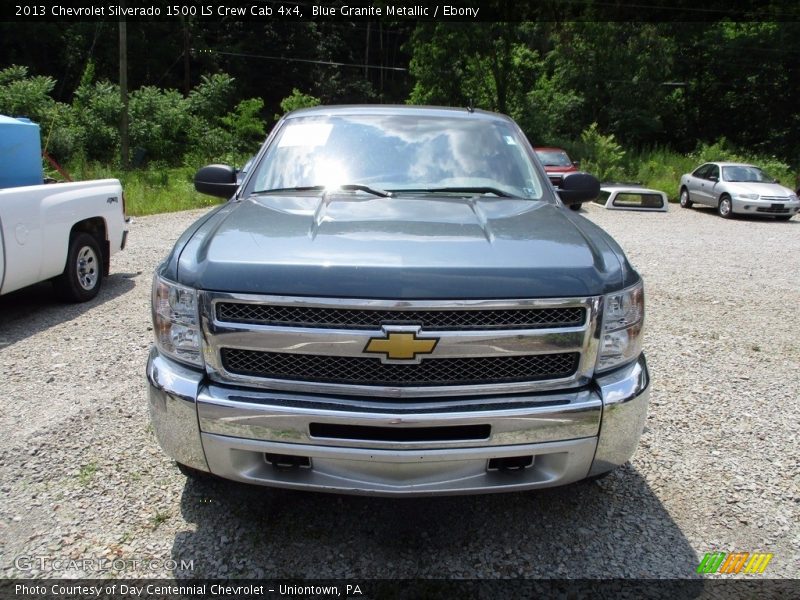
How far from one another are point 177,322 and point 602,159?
2546 centimetres

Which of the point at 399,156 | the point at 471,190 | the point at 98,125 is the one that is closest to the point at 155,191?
the point at 98,125

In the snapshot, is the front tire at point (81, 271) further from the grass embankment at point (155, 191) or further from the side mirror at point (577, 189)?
the grass embankment at point (155, 191)

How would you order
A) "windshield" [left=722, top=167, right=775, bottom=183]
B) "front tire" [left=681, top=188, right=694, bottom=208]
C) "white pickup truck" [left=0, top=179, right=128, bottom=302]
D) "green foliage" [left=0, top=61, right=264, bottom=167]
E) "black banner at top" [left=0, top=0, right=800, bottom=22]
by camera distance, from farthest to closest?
"black banner at top" [left=0, top=0, right=800, bottom=22]
"green foliage" [left=0, top=61, right=264, bottom=167]
"front tire" [left=681, top=188, right=694, bottom=208]
"windshield" [left=722, top=167, right=775, bottom=183]
"white pickup truck" [left=0, top=179, right=128, bottom=302]

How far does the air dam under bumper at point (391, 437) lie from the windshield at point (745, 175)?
57.1 ft

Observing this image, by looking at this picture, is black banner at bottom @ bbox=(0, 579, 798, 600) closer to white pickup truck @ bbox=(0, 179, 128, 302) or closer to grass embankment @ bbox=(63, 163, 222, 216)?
white pickup truck @ bbox=(0, 179, 128, 302)

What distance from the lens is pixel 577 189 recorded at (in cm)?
386

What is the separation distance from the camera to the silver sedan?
15.9 meters

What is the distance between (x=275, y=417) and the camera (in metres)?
2.22

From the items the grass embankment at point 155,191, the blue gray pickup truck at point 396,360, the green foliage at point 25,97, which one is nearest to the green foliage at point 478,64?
the grass embankment at point 155,191

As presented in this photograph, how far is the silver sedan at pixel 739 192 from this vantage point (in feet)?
52.2

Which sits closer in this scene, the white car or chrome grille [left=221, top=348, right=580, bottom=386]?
chrome grille [left=221, top=348, right=580, bottom=386]

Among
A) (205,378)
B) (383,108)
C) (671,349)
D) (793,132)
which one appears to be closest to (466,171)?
(383,108)

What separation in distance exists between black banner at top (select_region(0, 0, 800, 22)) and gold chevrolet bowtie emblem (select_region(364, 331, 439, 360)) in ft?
100

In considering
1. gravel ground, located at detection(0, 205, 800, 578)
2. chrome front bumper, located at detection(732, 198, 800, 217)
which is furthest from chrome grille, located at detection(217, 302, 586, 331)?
chrome front bumper, located at detection(732, 198, 800, 217)
